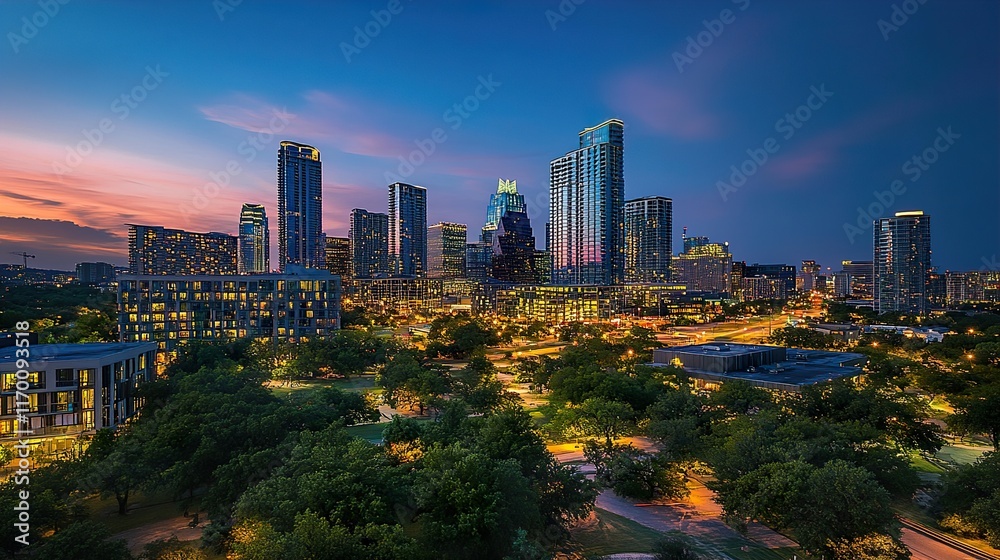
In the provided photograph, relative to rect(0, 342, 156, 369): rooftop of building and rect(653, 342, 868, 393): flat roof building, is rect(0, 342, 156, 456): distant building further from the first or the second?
rect(653, 342, 868, 393): flat roof building

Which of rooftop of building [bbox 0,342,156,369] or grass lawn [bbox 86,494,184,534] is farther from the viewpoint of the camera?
rooftop of building [bbox 0,342,156,369]

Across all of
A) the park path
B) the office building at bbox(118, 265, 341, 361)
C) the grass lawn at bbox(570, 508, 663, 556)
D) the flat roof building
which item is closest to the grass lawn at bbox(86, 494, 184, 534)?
the park path

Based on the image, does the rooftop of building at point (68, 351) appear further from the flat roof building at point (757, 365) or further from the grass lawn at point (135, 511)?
the flat roof building at point (757, 365)

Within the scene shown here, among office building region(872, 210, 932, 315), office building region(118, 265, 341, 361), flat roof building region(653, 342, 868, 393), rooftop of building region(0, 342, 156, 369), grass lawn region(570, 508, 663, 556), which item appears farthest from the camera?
office building region(872, 210, 932, 315)

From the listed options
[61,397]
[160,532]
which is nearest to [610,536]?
[160,532]

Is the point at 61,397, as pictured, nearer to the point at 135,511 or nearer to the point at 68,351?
the point at 68,351

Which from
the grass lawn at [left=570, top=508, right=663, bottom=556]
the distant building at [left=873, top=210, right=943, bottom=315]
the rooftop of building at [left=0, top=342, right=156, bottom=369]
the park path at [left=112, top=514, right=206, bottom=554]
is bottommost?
the grass lawn at [left=570, top=508, right=663, bottom=556]

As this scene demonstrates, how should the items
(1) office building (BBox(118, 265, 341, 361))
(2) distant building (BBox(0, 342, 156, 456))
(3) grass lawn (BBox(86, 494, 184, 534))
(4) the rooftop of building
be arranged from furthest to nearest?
(1) office building (BBox(118, 265, 341, 361))
(4) the rooftop of building
(2) distant building (BBox(0, 342, 156, 456))
(3) grass lawn (BBox(86, 494, 184, 534))
